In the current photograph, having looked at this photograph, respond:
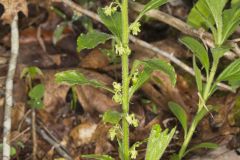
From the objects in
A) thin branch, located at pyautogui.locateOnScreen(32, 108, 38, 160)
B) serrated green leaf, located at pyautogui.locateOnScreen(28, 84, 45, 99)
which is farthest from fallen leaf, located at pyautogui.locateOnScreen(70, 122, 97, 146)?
serrated green leaf, located at pyautogui.locateOnScreen(28, 84, 45, 99)

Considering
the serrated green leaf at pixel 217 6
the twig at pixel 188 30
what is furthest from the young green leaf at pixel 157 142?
the twig at pixel 188 30

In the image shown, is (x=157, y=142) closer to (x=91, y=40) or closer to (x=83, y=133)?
Answer: (x=91, y=40)

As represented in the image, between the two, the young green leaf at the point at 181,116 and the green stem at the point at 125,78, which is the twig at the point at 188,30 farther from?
the green stem at the point at 125,78

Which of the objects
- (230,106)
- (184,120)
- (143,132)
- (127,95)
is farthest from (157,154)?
(230,106)

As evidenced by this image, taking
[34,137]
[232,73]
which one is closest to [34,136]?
[34,137]

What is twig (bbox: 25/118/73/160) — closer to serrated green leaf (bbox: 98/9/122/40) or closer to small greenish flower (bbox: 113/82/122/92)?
small greenish flower (bbox: 113/82/122/92)

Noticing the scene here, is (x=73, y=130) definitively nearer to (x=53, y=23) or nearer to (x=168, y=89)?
(x=168, y=89)

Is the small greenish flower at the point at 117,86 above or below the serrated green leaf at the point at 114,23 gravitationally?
below
